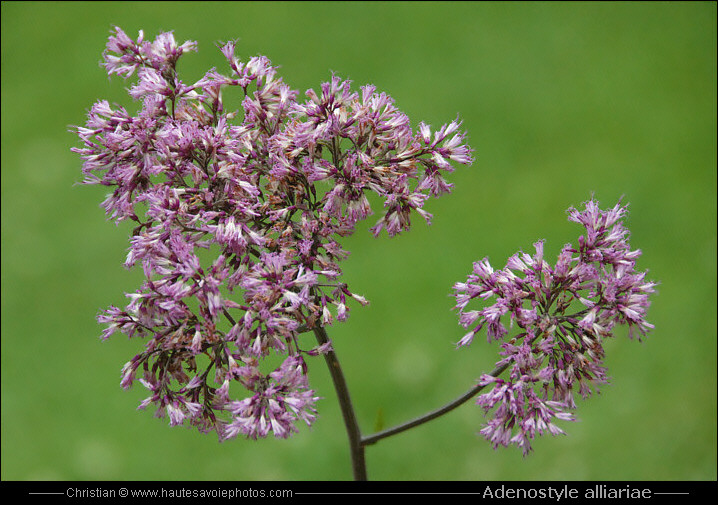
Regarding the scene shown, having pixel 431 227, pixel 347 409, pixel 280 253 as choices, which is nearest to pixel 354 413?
pixel 347 409

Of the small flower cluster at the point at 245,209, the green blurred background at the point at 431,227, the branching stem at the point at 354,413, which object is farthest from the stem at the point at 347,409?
the green blurred background at the point at 431,227

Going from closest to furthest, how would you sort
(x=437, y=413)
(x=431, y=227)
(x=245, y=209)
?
(x=245, y=209)
(x=437, y=413)
(x=431, y=227)

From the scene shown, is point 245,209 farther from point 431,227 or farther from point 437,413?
point 431,227

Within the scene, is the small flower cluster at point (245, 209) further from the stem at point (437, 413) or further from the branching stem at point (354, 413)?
the stem at point (437, 413)

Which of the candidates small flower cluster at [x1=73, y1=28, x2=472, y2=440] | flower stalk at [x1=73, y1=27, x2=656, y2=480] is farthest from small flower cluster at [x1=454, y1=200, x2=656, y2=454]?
small flower cluster at [x1=73, y1=28, x2=472, y2=440]

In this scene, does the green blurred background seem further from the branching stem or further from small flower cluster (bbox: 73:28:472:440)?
small flower cluster (bbox: 73:28:472:440)
